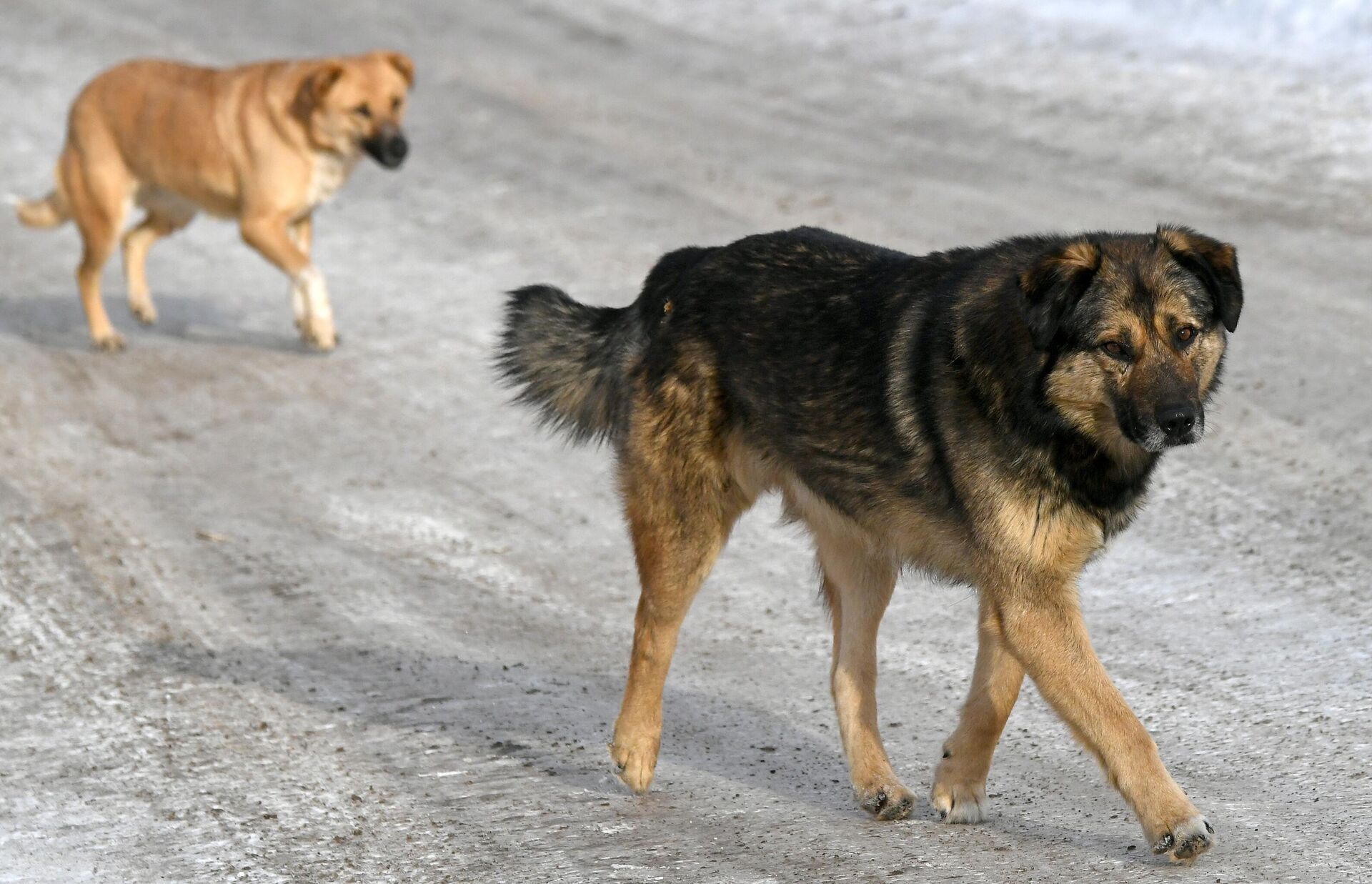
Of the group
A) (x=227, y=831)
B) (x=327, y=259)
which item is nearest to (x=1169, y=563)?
(x=227, y=831)

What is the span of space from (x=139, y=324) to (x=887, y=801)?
7.57 metres

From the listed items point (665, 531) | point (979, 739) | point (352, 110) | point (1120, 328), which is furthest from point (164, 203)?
point (1120, 328)

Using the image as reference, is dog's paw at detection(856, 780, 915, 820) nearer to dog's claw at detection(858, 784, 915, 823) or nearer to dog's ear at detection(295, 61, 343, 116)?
dog's claw at detection(858, 784, 915, 823)

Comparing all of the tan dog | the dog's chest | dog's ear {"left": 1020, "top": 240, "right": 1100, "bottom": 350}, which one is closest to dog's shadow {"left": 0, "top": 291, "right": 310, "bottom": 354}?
the tan dog

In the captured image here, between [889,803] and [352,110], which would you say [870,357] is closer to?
[889,803]

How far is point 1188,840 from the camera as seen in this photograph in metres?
4.16

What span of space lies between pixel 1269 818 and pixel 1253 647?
135 cm

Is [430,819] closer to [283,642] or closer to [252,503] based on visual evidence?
[283,642]

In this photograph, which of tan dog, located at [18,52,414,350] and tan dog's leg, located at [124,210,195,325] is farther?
tan dog's leg, located at [124,210,195,325]

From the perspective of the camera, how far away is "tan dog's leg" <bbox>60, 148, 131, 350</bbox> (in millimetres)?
10398

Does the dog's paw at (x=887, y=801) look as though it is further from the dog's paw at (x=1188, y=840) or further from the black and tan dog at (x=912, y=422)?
the dog's paw at (x=1188, y=840)

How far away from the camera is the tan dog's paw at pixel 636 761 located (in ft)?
16.6

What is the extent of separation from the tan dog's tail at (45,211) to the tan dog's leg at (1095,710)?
8378mm

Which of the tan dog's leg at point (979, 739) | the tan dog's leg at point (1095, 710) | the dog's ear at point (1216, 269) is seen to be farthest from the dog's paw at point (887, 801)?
the dog's ear at point (1216, 269)
